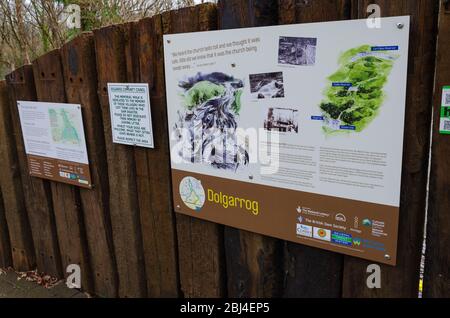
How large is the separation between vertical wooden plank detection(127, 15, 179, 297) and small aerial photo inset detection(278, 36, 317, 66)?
86 centimetres

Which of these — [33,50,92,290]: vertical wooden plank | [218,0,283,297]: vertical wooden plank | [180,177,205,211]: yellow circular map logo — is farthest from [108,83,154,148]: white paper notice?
[218,0,283,297]: vertical wooden plank

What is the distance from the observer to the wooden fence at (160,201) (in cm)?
176

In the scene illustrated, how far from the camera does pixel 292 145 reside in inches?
80.7

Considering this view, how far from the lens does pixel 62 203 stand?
3.40 meters

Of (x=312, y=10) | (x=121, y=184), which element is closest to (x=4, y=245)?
(x=121, y=184)

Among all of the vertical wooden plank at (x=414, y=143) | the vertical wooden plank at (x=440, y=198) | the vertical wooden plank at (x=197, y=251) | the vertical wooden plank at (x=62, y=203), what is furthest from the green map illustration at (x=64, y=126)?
the vertical wooden plank at (x=440, y=198)

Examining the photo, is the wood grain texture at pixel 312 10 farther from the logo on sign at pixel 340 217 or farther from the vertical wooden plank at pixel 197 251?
the logo on sign at pixel 340 217

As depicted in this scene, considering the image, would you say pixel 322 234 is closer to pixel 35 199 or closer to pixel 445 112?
pixel 445 112

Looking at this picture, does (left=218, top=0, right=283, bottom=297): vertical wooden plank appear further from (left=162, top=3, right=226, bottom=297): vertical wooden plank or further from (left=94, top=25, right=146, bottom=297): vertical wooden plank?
(left=94, top=25, right=146, bottom=297): vertical wooden plank

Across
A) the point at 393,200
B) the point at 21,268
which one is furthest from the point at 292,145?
the point at 21,268

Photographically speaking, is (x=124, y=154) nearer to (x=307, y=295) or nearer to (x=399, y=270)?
(x=307, y=295)

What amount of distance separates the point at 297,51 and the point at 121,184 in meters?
1.65

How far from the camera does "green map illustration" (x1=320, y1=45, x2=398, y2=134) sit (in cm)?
175

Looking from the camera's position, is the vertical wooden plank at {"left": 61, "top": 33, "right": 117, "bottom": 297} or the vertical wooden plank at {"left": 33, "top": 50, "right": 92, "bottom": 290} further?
the vertical wooden plank at {"left": 33, "top": 50, "right": 92, "bottom": 290}
